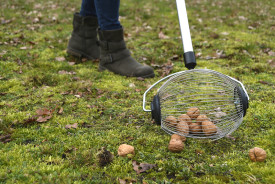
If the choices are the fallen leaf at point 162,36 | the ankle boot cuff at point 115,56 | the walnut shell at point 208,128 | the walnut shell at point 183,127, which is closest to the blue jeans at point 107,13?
the ankle boot cuff at point 115,56

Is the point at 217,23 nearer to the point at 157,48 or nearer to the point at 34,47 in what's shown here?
the point at 157,48

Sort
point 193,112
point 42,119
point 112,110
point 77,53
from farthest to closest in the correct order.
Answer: point 77,53
point 112,110
point 42,119
point 193,112

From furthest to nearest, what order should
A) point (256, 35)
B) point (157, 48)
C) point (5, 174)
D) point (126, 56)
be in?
point (256, 35), point (157, 48), point (126, 56), point (5, 174)

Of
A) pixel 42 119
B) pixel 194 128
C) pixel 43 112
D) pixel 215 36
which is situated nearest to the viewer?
pixel 194 128

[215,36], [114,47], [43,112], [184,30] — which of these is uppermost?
[184,30]

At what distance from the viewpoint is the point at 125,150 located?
7.82 feet

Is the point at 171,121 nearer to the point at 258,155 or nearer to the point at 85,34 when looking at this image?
the point at 258,155

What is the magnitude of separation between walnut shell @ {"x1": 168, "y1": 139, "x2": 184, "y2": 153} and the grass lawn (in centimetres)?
5

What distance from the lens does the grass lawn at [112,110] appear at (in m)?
2.19

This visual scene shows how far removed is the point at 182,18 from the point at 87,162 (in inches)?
67.5

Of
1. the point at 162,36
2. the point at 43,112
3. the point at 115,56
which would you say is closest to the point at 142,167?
the point at 43,112

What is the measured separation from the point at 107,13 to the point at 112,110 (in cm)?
169

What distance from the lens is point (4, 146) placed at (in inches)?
98.6

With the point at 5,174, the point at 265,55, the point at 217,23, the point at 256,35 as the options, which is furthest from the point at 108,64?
the point at 217,23
